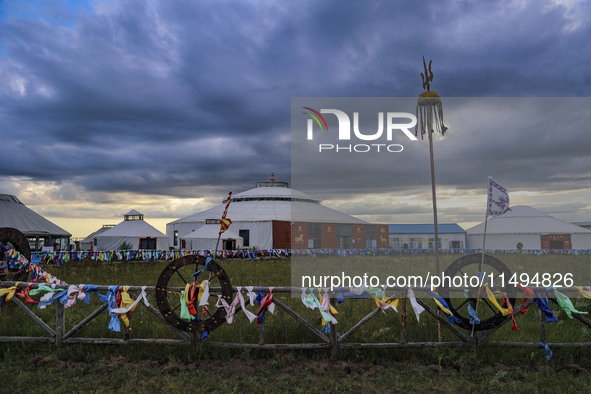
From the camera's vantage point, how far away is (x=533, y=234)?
163 feet

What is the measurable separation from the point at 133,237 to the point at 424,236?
38506mm

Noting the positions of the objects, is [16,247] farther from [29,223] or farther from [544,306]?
[29,223]

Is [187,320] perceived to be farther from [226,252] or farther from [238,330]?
[226,252]

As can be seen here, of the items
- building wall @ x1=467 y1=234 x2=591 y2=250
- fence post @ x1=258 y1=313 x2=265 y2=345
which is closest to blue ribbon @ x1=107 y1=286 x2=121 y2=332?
fence post @ x1=258 y1=313 x2=265 y2=345

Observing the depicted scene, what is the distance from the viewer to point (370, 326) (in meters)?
8.81

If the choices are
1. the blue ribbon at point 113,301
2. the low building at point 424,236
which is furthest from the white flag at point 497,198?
the low building at point 424,236

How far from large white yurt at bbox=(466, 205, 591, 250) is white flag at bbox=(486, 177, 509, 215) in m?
44.0

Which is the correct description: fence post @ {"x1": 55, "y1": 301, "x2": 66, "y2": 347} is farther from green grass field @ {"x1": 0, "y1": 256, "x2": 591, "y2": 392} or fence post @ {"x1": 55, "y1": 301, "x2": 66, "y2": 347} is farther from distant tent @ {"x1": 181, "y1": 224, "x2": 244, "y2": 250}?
distant tent @ {"x1": 181, "y1": 224, "x2": 244, "y2": 250}

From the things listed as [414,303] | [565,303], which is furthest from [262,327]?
[565,303]

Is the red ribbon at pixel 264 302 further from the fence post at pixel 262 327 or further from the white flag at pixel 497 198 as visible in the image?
the white flag at pixel 497 198

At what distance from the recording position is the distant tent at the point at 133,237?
4272 centimetres

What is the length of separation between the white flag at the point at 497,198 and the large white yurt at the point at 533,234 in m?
44.0

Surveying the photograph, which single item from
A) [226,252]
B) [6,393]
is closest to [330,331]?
[6,393]

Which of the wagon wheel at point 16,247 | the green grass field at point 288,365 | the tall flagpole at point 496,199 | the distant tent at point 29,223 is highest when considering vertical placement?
the distant tent at point 29,223
